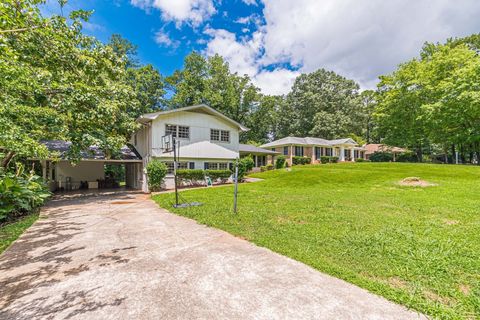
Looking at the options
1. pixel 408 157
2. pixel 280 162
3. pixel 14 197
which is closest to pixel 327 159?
pixel 280 162

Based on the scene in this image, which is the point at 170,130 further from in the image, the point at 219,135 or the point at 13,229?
the point at 13,229

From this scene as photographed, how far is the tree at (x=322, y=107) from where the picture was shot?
134 feet

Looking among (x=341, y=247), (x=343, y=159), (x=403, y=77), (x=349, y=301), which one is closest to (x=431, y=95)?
(x=403, y=77)

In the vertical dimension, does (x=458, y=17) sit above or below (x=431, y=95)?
above

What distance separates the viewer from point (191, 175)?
1742 centimetres

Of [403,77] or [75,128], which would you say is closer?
[75,128]

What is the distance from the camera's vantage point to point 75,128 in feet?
40.0

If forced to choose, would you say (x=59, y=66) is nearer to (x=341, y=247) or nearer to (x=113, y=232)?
(x=113, y=232)

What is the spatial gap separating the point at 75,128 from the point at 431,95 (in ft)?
117

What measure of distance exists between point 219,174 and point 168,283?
15.3m

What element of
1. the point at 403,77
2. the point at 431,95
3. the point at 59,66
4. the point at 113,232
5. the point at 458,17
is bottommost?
the point at 113,232

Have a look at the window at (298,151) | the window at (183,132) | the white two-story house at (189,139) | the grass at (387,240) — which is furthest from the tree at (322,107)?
the grass at (387,240)

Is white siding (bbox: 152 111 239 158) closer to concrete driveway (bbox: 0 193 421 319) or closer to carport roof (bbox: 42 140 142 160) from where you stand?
carport roof (bbox: 42 140 142 160)

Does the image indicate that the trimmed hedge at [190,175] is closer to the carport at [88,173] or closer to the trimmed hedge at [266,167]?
the carport at [88,173]
